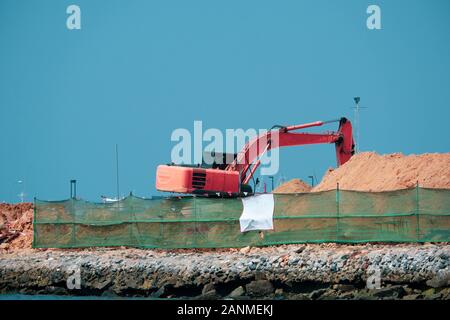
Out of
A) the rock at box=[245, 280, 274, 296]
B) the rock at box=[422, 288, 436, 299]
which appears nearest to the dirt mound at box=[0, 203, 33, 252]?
the rock at box=[245, 280, 274, 296]

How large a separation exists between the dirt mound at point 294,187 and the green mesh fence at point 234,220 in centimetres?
1243

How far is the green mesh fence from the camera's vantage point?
1180 inches

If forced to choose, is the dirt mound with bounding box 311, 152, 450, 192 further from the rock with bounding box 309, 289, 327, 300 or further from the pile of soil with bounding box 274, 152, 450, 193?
the rock with bounding box 309, 289, 327, 300

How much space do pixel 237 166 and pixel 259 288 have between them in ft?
36.1

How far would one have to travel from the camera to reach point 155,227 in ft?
109

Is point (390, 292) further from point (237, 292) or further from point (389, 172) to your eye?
point (389, 172)

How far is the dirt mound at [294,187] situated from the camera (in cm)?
4491

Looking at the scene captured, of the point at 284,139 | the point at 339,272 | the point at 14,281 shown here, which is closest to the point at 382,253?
the point at 339,272

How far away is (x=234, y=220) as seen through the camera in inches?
1264

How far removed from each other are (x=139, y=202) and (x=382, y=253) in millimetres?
8708

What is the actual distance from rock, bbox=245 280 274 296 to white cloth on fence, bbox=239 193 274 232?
2.81m
